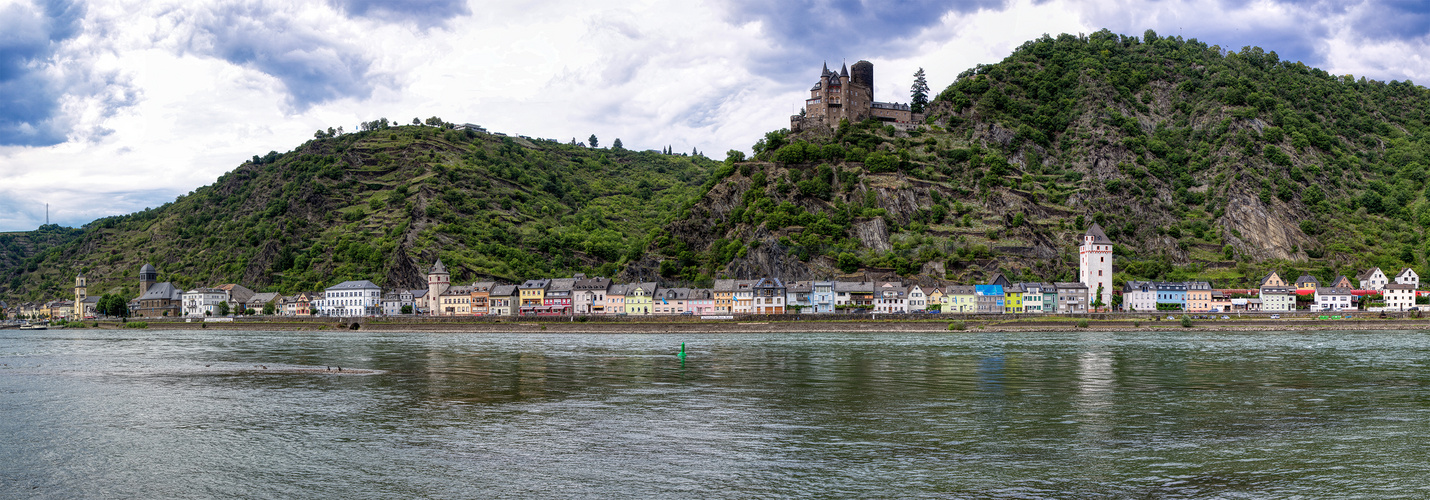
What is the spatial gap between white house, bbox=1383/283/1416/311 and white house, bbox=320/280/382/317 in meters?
114

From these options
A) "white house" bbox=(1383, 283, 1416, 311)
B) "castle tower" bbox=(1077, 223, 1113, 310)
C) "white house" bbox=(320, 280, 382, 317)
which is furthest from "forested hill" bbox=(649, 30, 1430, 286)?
"white house" bbox=(320, 280, 382, 317)

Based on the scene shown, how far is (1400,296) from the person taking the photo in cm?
9569

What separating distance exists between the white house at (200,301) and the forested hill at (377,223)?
29.5ft

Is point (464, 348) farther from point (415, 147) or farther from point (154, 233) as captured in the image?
point (154, 233)

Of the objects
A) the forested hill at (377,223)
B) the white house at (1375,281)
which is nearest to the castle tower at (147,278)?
the forested hill at (377,223)

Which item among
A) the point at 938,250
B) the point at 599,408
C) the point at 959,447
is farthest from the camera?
the point at 938,250

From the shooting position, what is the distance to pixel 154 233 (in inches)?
6486

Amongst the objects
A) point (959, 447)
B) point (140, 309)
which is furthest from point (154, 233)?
point (959, 447)

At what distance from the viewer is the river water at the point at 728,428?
18.7m

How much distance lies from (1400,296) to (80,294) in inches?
6766

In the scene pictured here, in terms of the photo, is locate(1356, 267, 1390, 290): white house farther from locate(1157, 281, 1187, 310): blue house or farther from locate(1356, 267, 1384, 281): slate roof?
locate(1157, 281, 1187, 310): blue house

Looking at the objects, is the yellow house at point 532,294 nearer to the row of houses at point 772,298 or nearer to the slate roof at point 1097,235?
the row of houses at point 772,298

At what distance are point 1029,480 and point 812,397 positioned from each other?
13.8 meters

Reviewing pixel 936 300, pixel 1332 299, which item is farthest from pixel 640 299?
pixel 1332 299
